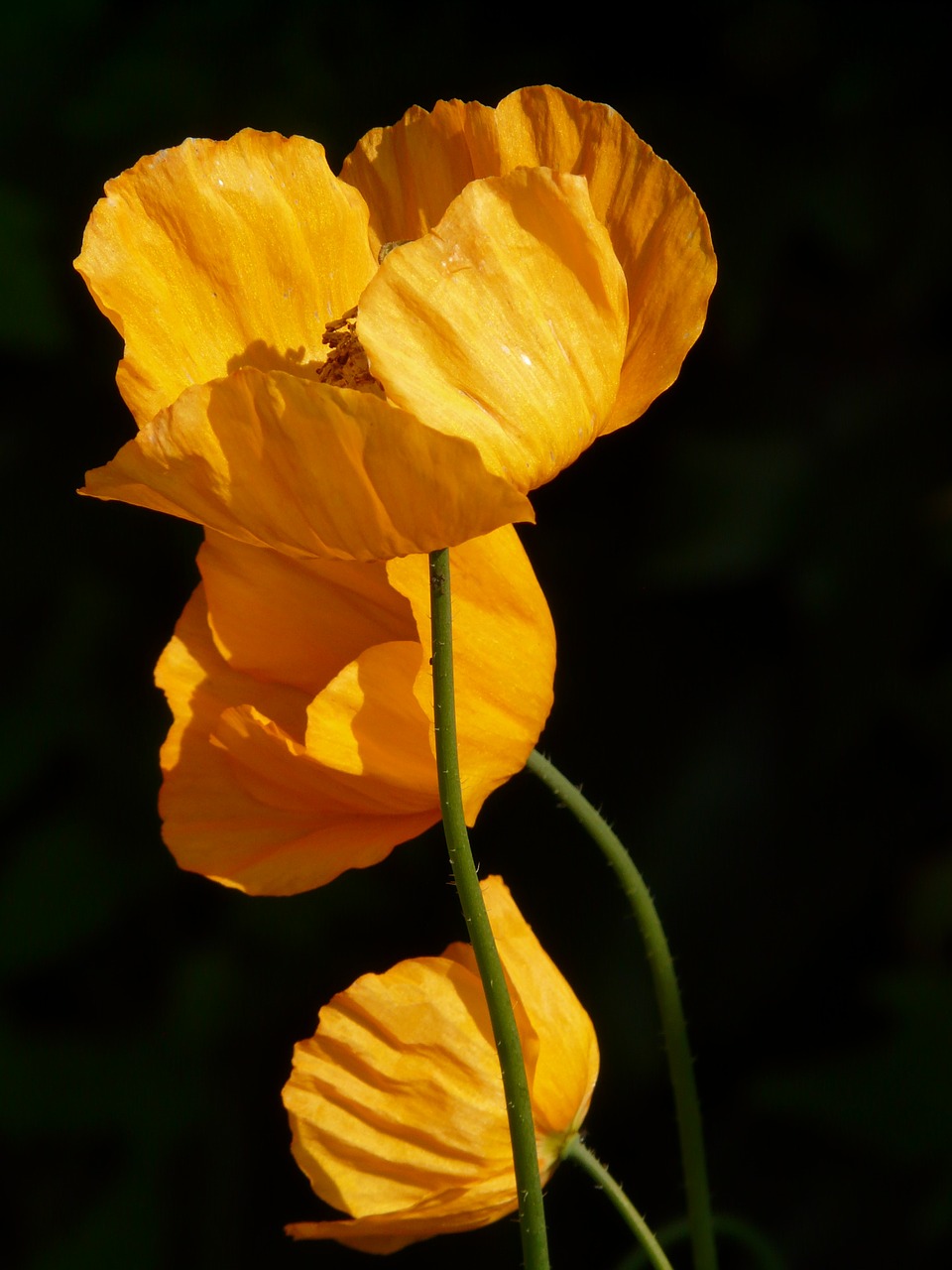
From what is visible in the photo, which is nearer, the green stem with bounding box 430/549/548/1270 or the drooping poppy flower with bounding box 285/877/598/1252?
the green stem with bounding box 430/549/548/1270

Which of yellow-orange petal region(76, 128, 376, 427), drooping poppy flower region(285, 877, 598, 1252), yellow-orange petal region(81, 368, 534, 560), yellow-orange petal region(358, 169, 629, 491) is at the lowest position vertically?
drooping poppy flower region(285, 877, 598, 1252)

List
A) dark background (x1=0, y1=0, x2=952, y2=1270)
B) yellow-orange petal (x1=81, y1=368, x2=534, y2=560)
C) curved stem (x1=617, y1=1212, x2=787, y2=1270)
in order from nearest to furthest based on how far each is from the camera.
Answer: yellow-orange petal (x1=81, y1=368, x2=534, y2=560) < curved stem (x1=617, y1=1212, x2=787, y2=1270) < dark background (x1=0, y1=0, x2=952, y2=1270)

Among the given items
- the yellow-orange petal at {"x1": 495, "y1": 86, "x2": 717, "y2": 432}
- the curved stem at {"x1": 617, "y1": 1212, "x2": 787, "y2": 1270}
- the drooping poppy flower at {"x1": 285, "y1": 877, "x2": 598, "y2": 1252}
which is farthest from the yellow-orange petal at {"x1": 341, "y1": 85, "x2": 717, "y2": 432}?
the curved stem at {"x1": 617, "y1": 1212, "x2": 787, "y2": 1270}

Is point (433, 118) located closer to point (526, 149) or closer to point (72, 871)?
point (526, 149)

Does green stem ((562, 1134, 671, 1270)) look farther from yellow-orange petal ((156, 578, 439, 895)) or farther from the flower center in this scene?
the flower center

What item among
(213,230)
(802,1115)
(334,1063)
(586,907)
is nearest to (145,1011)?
(586,907)

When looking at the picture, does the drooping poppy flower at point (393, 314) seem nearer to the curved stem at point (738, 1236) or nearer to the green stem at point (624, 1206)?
the green stem at point (624, 1206)

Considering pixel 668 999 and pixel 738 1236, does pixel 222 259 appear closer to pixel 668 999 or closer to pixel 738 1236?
pixel 668 999

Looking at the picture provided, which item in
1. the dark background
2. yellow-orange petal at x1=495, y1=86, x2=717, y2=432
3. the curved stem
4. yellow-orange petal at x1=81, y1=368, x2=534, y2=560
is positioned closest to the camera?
yellow-orange petal at x1=81, y1=368, x2=534, y2=560
